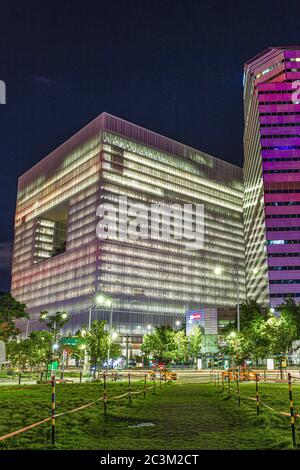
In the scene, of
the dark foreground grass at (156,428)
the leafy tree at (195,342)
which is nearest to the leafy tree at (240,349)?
the dark foreground grass at (156,428)

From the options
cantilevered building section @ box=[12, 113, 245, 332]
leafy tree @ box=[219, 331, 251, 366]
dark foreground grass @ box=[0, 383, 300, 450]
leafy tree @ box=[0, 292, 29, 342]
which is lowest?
dark foreground grass @ box=[0, 383, 300, 450]

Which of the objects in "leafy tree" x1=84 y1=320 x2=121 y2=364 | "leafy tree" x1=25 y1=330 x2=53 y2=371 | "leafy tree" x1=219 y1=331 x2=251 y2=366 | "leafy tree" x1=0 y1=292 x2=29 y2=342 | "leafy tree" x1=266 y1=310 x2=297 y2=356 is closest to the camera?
"leafy tree" x1=84 y1=320 x2=121 y2=364

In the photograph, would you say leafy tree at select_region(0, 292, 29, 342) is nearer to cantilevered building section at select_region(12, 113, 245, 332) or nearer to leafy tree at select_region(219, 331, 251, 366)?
cantilevered building section at select_region(12, 113, 245, 332)

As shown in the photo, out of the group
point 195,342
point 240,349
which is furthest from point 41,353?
point 195,342

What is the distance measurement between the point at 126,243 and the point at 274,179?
2204 inches

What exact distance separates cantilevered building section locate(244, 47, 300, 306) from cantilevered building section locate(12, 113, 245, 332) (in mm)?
18993

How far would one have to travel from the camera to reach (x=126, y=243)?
506ft

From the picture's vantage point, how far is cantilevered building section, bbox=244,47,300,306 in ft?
488

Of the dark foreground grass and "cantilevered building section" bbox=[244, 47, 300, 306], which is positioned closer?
the dark foreground grass

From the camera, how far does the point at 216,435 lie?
36.4 ft

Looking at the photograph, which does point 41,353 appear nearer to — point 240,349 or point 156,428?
point 240,349

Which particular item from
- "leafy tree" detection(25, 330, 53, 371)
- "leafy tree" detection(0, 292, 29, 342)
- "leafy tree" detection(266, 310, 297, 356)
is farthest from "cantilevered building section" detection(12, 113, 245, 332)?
"leafy tree" detection(266, 310, 297, 356)

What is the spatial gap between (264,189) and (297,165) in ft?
48.0
